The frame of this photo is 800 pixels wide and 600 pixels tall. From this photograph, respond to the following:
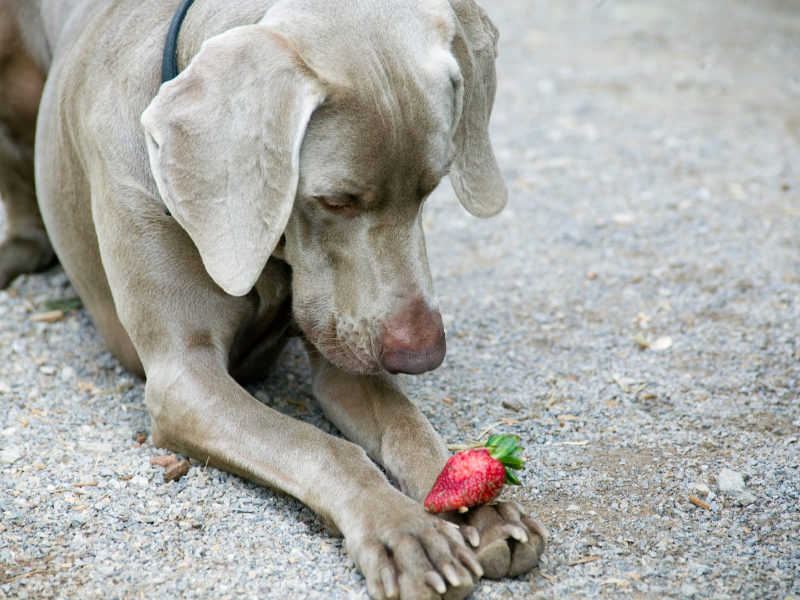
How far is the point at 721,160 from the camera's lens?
16.1ft

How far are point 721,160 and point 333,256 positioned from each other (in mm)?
3464

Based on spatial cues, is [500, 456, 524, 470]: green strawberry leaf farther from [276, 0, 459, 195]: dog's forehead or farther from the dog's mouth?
[276, 0, 459, 195]: dog's forehead

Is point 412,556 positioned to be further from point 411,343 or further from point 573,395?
point 573,395

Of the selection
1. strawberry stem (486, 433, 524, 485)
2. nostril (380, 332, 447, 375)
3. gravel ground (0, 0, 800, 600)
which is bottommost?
gravel ground (0, 0, 800, 600)

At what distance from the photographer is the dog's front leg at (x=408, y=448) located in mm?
1934

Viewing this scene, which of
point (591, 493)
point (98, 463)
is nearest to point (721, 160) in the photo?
point (591, 493)

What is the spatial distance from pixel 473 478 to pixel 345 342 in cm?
55

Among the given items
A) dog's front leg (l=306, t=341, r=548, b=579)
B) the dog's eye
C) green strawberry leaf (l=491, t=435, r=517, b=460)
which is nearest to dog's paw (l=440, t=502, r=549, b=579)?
dog's front leg (l=306, t=341, r=548, b=579)

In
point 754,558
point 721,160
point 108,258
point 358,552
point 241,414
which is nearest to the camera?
point 358,552

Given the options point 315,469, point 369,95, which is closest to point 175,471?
point 315,469

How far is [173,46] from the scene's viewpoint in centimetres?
230

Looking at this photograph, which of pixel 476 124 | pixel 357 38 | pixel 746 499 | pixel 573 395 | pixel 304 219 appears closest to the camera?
pixel 357 38

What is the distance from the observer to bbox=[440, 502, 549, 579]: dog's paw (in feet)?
6.29

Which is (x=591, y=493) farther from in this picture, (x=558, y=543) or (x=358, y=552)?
(x=358, y=552)
